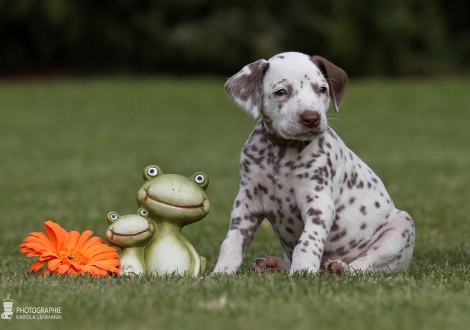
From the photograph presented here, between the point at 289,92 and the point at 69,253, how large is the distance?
72.7 inches

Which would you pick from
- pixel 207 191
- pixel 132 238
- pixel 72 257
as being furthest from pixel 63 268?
pixel 207 191

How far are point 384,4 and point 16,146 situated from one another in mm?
21822

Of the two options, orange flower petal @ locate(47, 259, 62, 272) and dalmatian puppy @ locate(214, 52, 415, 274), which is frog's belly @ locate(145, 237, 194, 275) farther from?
orange flower petal @ locate(47, 259, 62, 272)

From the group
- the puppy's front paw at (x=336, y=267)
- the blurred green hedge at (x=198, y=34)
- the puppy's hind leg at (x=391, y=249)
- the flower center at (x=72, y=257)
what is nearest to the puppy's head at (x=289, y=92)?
the puppy's front paw at (x=336, y=267)

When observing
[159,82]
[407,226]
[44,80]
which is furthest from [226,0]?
[407,226]

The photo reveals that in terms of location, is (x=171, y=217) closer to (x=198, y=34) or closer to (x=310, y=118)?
(x=310, y=118)

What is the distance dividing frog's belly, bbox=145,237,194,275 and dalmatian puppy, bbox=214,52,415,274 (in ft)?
0.74

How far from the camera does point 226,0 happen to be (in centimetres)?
3331

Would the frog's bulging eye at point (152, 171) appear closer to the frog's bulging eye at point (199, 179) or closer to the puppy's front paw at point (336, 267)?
the frog's bulging eye at point (199, 179)

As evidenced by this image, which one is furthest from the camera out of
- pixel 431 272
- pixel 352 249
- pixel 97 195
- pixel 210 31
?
pixel 210 31

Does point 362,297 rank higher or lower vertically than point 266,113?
lower

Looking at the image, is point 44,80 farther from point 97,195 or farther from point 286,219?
point 286,219

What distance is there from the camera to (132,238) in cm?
507

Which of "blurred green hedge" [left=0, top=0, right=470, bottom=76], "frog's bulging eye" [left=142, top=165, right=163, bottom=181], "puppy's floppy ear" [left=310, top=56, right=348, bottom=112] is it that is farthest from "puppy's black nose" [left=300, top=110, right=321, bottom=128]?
"blurred green hedge" [left=0, top=0, right=470, bottom=76]
